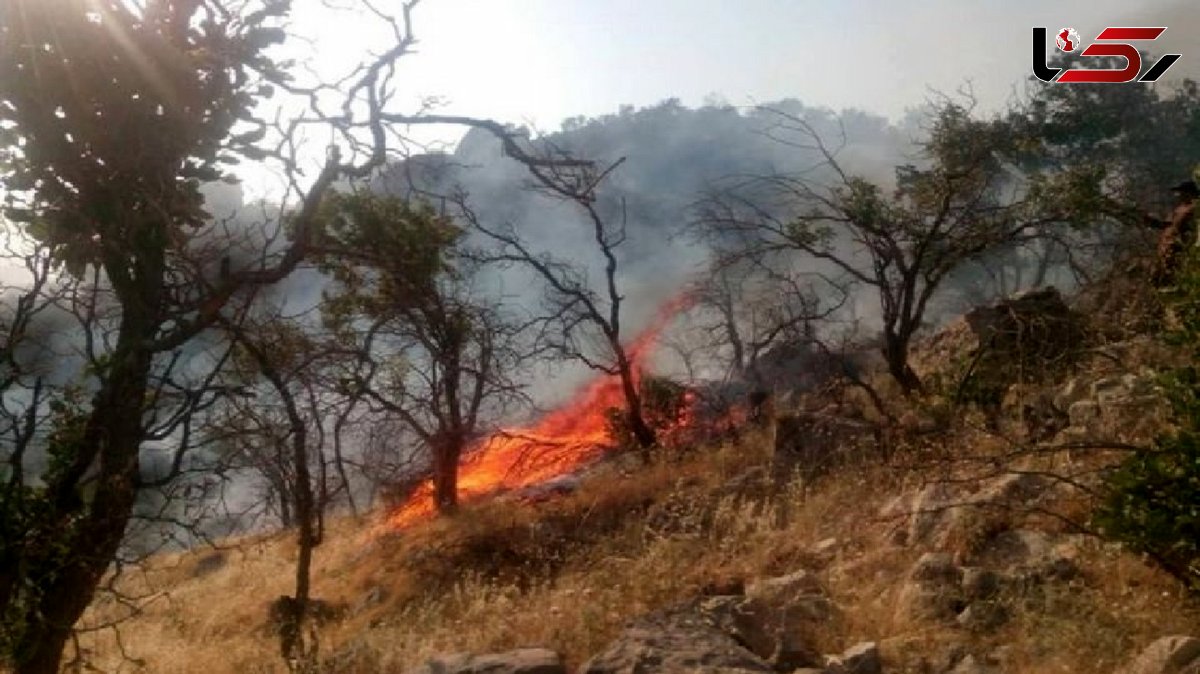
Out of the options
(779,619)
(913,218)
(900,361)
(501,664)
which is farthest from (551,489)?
(501,664)

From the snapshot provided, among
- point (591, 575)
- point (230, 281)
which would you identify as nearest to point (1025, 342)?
point (591, 575)

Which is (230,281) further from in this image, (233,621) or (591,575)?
(233,621)

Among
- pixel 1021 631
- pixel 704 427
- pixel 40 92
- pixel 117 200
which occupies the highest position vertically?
pixel 40 92

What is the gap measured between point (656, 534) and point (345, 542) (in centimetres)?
913

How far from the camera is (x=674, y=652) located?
530 cm

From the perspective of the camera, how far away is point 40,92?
218 inches

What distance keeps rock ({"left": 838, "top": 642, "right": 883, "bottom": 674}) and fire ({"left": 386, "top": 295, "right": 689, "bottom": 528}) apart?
9.87m

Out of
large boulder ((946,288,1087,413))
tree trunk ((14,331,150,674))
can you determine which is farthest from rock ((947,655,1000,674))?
large boulder ((946,288,1087,413))

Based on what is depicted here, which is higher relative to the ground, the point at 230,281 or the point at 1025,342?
the point at 230,281

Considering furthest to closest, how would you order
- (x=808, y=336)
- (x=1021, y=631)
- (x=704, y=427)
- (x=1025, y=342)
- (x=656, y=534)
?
(x=704, y=427) → (x=808, y=336) → (x=1025, y=342) → (x=656, y=534) → (x=1021, y=631)

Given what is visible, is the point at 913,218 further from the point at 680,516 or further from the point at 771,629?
the point at 771,629

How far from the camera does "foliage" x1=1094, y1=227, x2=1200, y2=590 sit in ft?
Answer: 15.7

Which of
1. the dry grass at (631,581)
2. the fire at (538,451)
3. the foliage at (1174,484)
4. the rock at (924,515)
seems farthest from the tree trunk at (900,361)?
the foliage at (1174,484)

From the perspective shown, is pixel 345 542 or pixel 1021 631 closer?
pixel 1021 631
